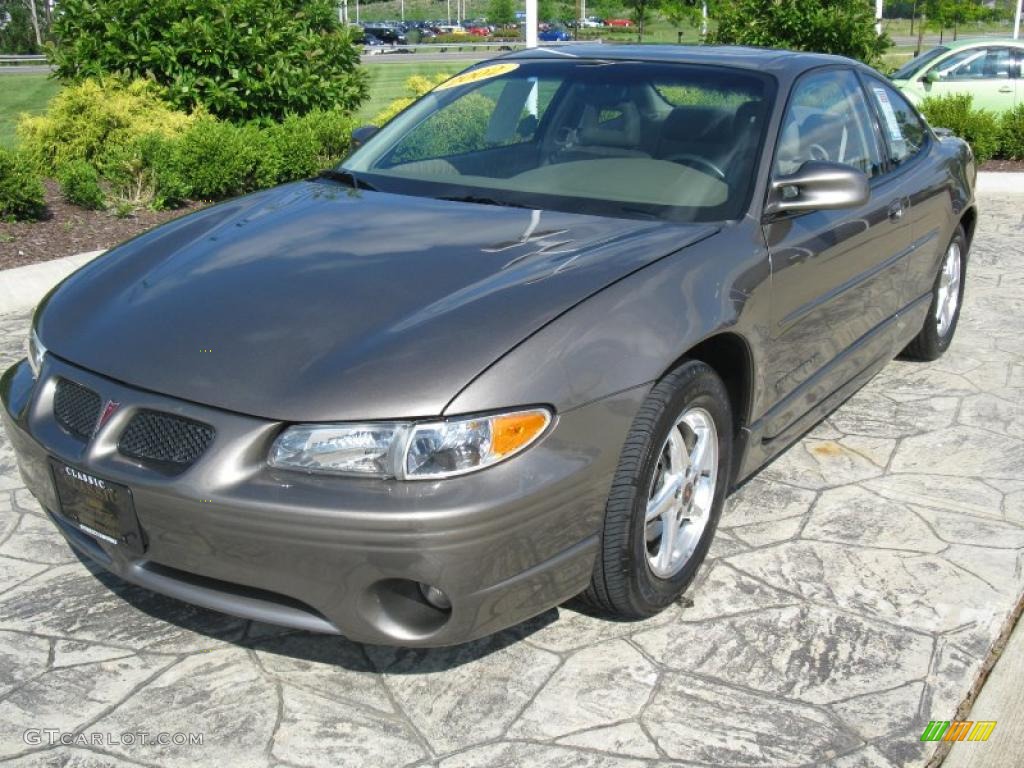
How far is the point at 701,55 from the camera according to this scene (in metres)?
4.33

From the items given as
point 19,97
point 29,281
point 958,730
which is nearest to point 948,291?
point 958,730

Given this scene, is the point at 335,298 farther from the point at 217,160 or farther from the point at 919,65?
the point at 919,65

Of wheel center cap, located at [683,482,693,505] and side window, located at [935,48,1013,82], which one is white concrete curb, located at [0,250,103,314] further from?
side window, located at [935,48,1013,82]

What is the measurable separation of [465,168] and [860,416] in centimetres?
227

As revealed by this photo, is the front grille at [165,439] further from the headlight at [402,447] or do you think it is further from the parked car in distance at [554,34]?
the parked car in distance at [554,34]

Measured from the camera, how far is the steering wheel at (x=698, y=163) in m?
3.80

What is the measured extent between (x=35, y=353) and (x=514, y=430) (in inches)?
60.2

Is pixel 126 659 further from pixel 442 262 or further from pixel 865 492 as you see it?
pixel 865 492

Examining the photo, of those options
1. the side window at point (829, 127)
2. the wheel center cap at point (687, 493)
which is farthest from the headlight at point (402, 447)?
the side window at point (829, 127)

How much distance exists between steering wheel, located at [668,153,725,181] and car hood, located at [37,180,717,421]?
13.7 inches

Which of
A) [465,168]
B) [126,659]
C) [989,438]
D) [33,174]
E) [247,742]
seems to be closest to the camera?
[247,742]

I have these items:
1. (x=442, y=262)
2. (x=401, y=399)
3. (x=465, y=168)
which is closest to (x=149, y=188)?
(x=465, y=168)

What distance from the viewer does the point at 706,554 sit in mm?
3678

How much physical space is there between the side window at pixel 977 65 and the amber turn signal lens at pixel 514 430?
14.8m
